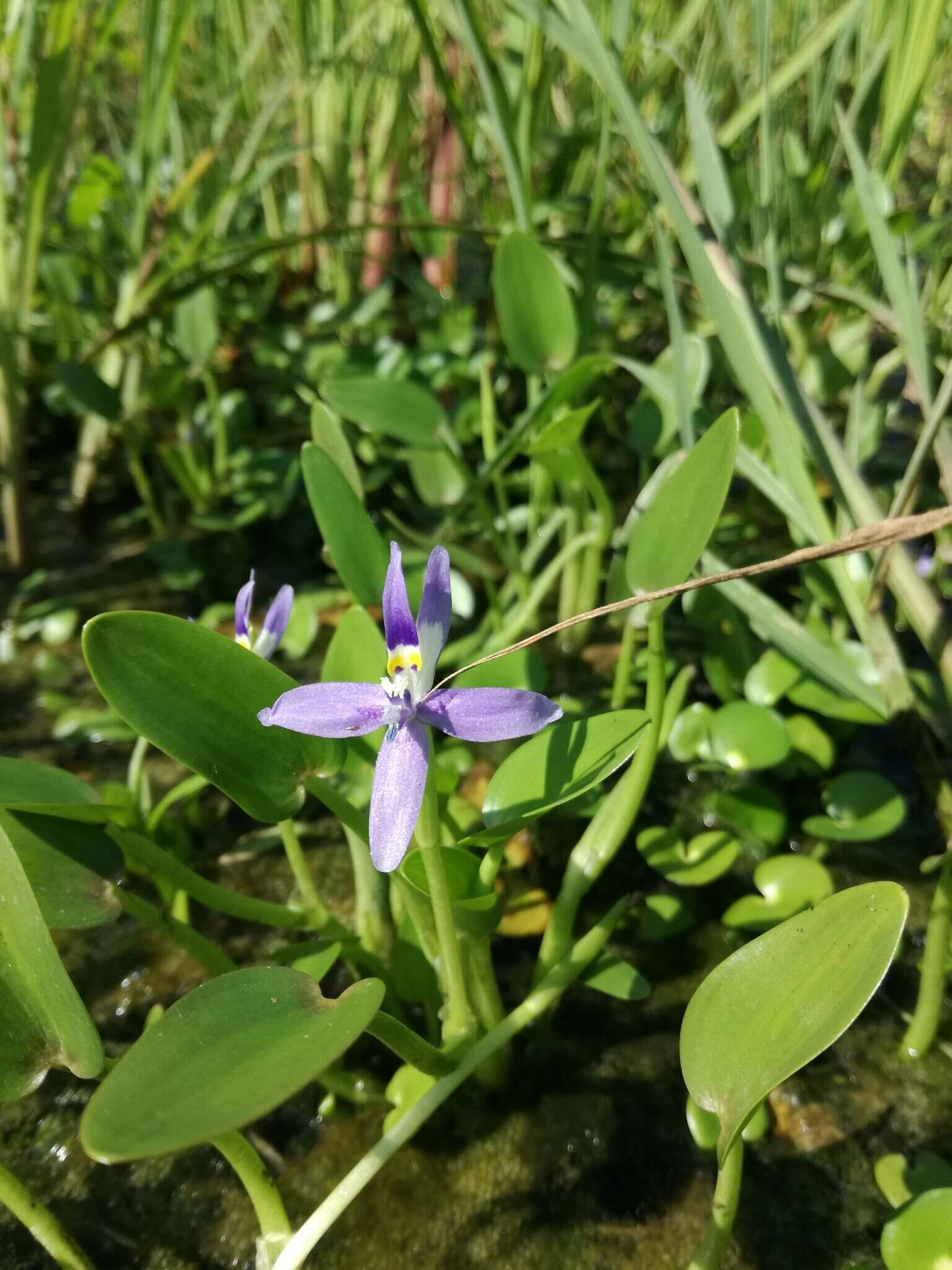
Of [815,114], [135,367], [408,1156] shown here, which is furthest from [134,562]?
[815,114]

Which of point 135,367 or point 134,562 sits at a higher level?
point 135,367

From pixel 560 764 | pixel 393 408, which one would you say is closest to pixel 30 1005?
pixel 560 764

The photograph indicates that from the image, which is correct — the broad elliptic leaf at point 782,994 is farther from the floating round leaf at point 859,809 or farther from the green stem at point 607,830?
the floating round leaf at point 859,809

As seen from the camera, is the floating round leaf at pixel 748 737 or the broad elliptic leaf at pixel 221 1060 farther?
the floating round leaf at pixel 748 737

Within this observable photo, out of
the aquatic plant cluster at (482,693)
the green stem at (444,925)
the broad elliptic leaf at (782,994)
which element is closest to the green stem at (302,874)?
the aquatic plant cluster at (482,693)

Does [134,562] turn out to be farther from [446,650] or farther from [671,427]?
[671,427]

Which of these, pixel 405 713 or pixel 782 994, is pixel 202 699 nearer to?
pixel 405 713
